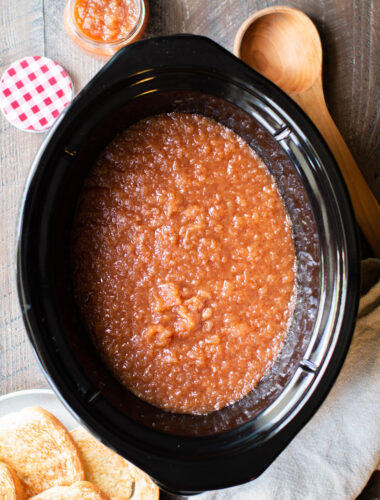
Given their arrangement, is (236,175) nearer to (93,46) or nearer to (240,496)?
(93,46)

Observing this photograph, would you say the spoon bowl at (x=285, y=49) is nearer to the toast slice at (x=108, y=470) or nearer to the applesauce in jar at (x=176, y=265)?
the applesauce in jar at (x=176, y=265)

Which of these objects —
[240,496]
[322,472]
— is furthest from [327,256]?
[240,496]

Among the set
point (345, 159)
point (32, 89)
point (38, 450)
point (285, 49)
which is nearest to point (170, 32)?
point (285, 49)

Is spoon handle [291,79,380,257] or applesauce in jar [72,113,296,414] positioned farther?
spoon handle [291,79,380,257]

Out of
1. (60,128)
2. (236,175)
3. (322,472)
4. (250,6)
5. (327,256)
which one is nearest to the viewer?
(60,128)

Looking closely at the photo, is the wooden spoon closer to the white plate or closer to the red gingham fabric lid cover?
the red gingham fabric lid cover

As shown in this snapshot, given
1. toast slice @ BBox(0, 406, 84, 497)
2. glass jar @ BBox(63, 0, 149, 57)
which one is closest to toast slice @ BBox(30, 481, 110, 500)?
toast slice @ BBox(0, 406, 84, 497)
